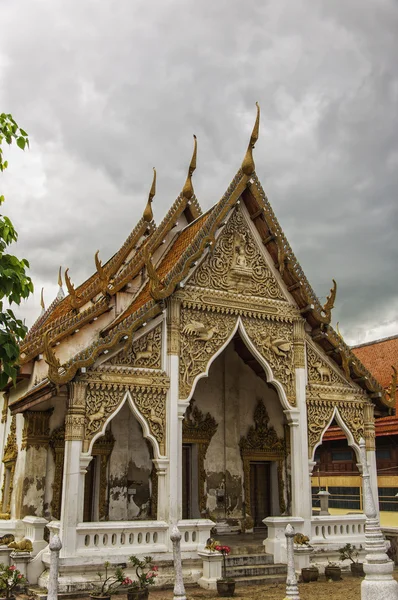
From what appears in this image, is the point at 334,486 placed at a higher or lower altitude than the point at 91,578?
higher

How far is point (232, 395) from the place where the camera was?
1371cm

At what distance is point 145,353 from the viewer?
10.5 m

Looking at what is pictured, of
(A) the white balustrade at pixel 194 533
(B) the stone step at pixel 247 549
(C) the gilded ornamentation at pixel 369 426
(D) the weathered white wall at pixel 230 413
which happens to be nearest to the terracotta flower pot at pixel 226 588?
(A) the white balustrade at pixel 194 533

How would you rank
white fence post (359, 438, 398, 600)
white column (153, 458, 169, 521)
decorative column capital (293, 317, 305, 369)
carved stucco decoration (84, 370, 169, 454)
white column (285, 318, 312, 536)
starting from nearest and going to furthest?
1. white fence post (359, 438, 398, 600)
2. carved stucco decoration (84, 370, 169, 454)
3. white column (153, 458, 169, 521)
4. white column (285, 318, 312, 536)
5. decorative column capital (293, 317, 305, 369)

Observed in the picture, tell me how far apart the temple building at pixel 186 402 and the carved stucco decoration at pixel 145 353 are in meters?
0.02

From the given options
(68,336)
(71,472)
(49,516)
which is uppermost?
(68,336)

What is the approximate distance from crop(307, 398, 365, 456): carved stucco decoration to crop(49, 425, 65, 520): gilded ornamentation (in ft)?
14.7

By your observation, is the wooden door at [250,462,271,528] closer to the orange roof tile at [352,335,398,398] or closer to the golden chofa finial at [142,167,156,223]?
the golden chofa finial at [142,167,156,223]

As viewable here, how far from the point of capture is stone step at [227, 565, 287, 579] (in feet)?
33.1

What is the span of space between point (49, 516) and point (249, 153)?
24.6 feet

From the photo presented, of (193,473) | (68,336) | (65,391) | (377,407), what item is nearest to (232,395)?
(193,473)

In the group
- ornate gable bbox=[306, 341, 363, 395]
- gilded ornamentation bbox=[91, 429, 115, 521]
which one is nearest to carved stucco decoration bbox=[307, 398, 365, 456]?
ornate gable bbox=[306, 341, 363, 395]

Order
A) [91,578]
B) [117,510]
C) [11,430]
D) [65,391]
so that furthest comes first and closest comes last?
[11,430] < [117,510] < [65,391] < [91,578]

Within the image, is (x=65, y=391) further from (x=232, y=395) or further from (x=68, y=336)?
(x=232, y=395)
